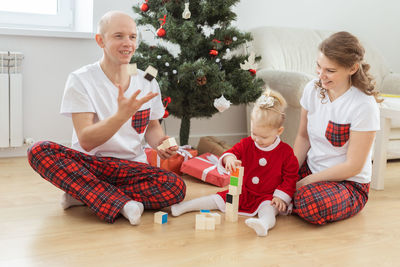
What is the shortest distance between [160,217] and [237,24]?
75.1 inches

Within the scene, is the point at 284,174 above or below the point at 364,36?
below

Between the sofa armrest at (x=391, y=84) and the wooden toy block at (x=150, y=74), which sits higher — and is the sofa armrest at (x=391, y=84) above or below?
below

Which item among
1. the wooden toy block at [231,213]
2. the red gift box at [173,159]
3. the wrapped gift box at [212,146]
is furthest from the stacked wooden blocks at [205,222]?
the wrapped gift box at [212,146]

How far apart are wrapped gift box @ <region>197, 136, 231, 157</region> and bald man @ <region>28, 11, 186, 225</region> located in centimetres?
82

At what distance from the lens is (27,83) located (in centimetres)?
266

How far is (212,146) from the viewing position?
8.87ft

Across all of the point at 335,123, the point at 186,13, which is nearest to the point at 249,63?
the point at 186,13

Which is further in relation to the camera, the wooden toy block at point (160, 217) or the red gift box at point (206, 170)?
the red gift box at point (206, 170)

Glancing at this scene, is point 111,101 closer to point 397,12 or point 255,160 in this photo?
point 255,160

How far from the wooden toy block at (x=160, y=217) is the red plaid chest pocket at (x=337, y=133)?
2.35ft

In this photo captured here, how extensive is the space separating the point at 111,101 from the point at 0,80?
42.5 inches

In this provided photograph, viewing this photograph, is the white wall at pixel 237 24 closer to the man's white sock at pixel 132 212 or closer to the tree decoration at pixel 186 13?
the tree decoration at pixel 186 13

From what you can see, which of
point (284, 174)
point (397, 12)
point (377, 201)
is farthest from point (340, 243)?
point (397, 12)

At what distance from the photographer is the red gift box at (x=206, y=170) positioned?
7.59ft
